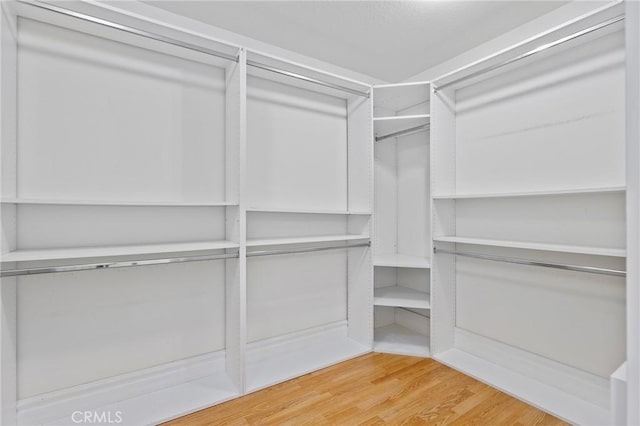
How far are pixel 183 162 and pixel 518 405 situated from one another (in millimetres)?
2589

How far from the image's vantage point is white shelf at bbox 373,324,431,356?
2550 millimetres

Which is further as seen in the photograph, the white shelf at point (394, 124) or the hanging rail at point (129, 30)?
the white shelf at point (394, 124)

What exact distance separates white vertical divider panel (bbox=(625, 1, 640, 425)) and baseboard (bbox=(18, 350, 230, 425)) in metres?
2.23

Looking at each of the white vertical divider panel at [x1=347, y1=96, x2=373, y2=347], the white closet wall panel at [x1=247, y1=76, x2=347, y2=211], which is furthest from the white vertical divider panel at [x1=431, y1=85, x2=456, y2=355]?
the white closet wall panel at [x1=247, y1=76, x2=347, y2=211]

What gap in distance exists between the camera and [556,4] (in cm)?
197

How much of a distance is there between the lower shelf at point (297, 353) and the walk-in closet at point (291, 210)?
2cm

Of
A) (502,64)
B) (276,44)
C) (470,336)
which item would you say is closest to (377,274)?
(470,336)

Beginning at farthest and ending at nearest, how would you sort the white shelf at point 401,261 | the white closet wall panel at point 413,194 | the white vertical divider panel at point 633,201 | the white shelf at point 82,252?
1. the white closet wall panel at point 413,194
2. the white shelf at point 401,261
3. the white shelf at point 82,252
4. the white vertical divider panel at point 633,201

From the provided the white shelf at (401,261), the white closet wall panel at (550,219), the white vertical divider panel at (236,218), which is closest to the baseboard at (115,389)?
the white vertical divider panel at (236,218)

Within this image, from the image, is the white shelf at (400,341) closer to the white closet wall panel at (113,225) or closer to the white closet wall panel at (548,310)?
the white closet wall panel at (548,310)

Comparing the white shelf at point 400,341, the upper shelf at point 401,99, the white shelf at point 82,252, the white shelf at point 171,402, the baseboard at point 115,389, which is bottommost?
the white shelf at point 171,402

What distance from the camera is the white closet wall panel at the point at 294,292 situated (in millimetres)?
2418

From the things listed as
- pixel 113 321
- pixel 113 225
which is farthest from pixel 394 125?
pixel 113 321

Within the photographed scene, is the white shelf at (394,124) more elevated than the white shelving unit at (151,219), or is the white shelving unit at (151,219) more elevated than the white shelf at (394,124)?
the white shelf at (394,124)
